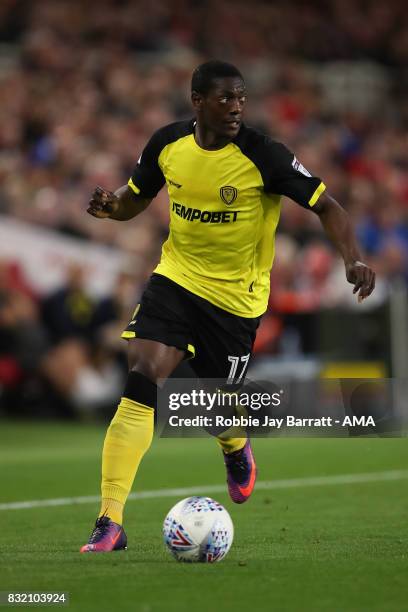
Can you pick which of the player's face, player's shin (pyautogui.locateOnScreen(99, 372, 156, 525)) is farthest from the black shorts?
the player's face

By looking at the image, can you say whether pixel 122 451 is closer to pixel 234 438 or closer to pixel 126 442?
pixel 126 442

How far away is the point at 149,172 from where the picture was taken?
7.86 m

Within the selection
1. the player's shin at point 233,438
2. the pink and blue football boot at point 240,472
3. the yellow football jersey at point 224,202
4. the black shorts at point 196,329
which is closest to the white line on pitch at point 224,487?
the pink and blue football boot at point 240,472

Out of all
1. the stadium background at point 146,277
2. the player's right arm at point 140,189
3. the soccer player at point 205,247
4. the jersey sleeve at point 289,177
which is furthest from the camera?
the player's right arm at point 140,189

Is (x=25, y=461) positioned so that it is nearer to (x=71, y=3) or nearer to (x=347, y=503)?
(x=347, y=503)

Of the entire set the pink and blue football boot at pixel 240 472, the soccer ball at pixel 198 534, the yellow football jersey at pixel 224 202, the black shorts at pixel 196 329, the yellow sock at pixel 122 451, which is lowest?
the soccer ball at pixel 198 534

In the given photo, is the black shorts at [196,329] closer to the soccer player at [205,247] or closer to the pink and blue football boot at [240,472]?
the soccer player at [205,247]

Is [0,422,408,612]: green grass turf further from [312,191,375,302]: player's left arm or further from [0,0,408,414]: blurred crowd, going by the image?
[0,0,408,414]: blurred crowd

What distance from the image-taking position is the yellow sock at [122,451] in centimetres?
697

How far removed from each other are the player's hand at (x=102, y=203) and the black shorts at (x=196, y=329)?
17.5 inches

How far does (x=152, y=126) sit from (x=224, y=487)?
9722 mm

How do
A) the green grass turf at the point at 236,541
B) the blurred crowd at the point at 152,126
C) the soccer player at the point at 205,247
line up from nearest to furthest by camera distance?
the green grass turf at the point at 236,541 → the soccer player at the point at 205,247 → the blurred crowd at the point at 152,126

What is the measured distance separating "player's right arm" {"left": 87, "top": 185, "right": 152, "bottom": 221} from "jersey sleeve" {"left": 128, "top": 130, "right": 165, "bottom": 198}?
5 centimetres

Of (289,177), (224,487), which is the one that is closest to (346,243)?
(289,177)
